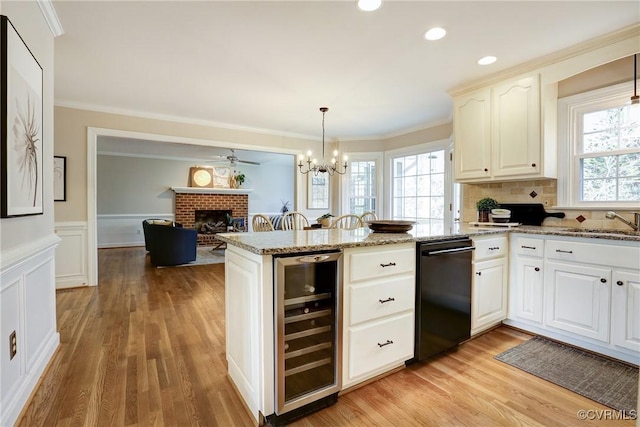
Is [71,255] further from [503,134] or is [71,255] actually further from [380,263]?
[503,134]

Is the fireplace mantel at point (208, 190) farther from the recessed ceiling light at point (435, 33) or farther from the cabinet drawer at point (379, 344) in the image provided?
the cabinet drawer at point (379, 344)

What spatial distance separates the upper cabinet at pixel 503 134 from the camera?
272 centimetres

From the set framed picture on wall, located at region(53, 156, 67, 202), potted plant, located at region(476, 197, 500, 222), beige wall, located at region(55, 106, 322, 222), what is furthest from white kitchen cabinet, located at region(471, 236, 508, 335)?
framed picture on wall, located at region(53, 156, 67, 202)

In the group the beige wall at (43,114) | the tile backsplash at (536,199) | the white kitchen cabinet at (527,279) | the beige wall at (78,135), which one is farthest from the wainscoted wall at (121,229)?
the white kitchen cabinet at (527,279)

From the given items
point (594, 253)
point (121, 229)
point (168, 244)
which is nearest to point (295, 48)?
Answer: point (594, 253)

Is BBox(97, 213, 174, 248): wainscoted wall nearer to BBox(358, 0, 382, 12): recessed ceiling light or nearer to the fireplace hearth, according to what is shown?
the fireplace hearth

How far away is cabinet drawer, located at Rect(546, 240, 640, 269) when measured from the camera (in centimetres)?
200

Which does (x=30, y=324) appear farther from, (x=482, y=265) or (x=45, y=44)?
(x=482, y=265)

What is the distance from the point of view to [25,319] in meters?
1.71

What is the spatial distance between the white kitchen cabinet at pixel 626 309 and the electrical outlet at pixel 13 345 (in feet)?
11.7

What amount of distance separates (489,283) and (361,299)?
4.51 feet

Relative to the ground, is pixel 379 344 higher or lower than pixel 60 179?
lower

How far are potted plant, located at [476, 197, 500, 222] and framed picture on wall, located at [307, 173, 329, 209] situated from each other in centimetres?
Result: 310

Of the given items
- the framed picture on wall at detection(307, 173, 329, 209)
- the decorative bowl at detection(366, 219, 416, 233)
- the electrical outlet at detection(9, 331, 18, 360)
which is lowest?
the electrical outlet at detection(9, 331, 18, 360)
